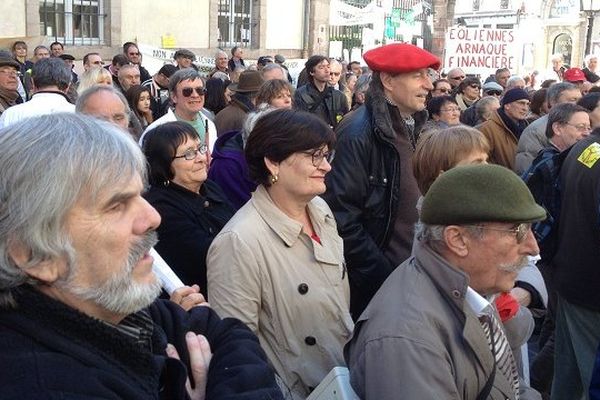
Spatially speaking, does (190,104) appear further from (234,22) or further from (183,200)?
(234,22)

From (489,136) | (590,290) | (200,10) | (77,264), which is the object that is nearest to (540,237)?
(590,290)

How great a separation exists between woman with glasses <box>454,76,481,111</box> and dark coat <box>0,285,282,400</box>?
9.63m

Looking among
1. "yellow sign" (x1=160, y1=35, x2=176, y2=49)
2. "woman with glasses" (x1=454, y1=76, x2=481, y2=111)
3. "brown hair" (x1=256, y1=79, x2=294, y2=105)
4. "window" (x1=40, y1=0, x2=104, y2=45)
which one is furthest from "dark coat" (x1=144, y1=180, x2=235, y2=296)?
"yellow sign" (x1=160, y1=35, x2=176, y2=49)

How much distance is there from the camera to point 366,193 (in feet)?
12.4

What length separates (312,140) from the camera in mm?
3102

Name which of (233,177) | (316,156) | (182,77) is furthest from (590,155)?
(182,77)

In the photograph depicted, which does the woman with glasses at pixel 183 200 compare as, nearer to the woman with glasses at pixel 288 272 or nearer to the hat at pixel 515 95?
the woman with glasses at pixel 288 272

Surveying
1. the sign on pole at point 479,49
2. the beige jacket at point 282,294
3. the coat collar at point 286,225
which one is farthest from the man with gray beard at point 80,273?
the sign on pole at point 479,49

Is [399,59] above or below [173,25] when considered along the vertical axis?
below

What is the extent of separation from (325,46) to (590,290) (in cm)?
1973

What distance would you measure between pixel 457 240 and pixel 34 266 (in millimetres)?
1354

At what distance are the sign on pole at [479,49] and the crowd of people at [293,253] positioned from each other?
872cm

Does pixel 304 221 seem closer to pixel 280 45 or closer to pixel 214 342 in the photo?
pixel 214 342

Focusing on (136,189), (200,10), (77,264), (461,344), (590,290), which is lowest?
(590,290)
